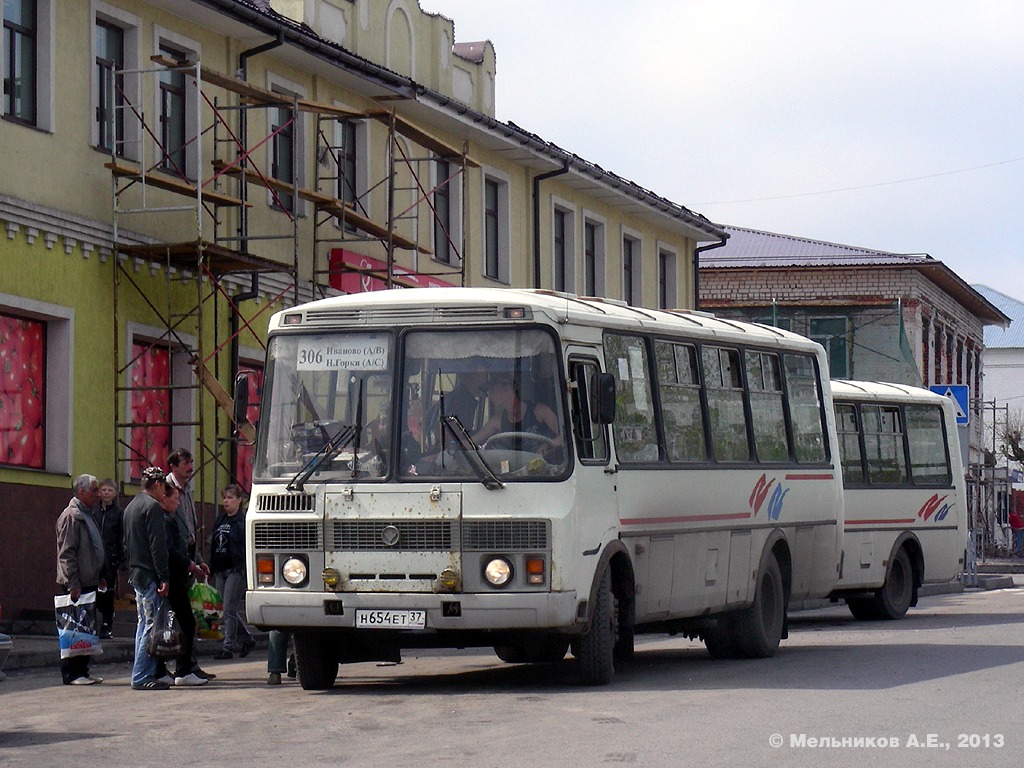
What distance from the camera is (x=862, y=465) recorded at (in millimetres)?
24109

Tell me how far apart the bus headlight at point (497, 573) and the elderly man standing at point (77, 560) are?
3955 mm

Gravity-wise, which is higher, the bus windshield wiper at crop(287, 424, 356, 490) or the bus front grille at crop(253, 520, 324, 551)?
the bus windshield wiper at crop(287, 424, 356, 490)

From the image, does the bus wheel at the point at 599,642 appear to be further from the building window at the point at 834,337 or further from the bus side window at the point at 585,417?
the building window at the point at 834,337

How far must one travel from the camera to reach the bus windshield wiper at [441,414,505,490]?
510 inches

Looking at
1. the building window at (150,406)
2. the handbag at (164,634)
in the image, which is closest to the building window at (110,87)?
the building window at (150,406)

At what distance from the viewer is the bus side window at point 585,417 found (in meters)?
13.4

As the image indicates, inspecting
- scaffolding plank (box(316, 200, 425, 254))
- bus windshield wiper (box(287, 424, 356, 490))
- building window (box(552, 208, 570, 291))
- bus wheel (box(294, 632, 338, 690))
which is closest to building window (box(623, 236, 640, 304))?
building window (box(552, 208, 570, 291))

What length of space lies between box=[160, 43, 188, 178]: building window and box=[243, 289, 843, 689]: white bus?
34.1ft

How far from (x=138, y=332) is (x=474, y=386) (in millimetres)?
10579

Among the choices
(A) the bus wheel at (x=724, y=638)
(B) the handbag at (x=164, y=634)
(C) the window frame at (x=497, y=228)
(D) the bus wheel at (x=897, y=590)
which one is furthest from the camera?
(C) the window frame at (x=497, y=228)

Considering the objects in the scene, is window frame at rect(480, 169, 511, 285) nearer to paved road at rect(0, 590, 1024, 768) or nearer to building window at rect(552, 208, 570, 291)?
building window at rect(552, 208, 570, 291)

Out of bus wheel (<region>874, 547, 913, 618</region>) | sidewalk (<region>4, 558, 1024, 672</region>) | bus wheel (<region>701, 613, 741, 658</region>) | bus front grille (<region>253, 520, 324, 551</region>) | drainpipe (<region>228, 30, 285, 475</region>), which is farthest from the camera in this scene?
drainpipe (<region>228, 30, 285, 475</region>)

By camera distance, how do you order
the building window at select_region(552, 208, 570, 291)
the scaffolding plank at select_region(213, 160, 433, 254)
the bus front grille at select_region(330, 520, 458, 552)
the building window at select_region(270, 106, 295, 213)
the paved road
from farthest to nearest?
1. the building window at select_region(552, 208, 570, 291)
2. the building window at select_region(270, 106, 295, 213)
3. the scaffolding plank at select_region(213, 160, 433, 254)
4. the bus front grille at select_region(330, 520, 458, 552)
5. the paved road

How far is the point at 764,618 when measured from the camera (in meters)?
16.6
